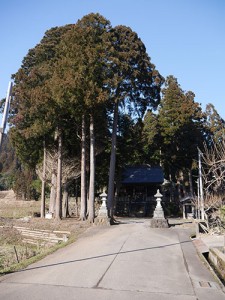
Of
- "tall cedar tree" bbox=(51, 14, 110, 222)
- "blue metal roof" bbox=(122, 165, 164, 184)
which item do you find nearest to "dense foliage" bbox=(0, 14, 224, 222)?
"tall cedar tree" bbox=(51, 14, 110, 222)

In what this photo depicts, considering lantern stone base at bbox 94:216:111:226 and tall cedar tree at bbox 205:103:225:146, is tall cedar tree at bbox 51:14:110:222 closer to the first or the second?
lantern stone base at bbox 94:216:111:226

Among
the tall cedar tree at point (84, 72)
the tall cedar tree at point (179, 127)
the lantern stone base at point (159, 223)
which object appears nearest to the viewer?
the lantern stone base at point (159, 223)

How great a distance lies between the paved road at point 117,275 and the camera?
18.0ft

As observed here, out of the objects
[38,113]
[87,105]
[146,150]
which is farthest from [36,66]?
[146,150]

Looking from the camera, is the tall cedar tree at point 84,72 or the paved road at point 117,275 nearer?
the paved road at point 117,275

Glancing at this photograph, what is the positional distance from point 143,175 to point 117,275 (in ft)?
81.1

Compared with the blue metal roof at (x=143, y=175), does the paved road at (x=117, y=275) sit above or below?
below

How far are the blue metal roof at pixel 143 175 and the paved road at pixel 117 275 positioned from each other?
19.5m

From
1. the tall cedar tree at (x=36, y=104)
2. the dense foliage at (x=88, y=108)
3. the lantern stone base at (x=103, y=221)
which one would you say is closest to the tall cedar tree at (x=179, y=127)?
the dense foliage at (x=88, y=108)

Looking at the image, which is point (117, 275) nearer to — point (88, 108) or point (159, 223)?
point (159, 223)

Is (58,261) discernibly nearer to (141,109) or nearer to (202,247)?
(202,247)

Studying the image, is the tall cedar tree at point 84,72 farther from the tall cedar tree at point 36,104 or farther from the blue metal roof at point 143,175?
the blue metal roof at point 143,175

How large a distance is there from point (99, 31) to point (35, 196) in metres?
34.7

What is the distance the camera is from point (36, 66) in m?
22.3
